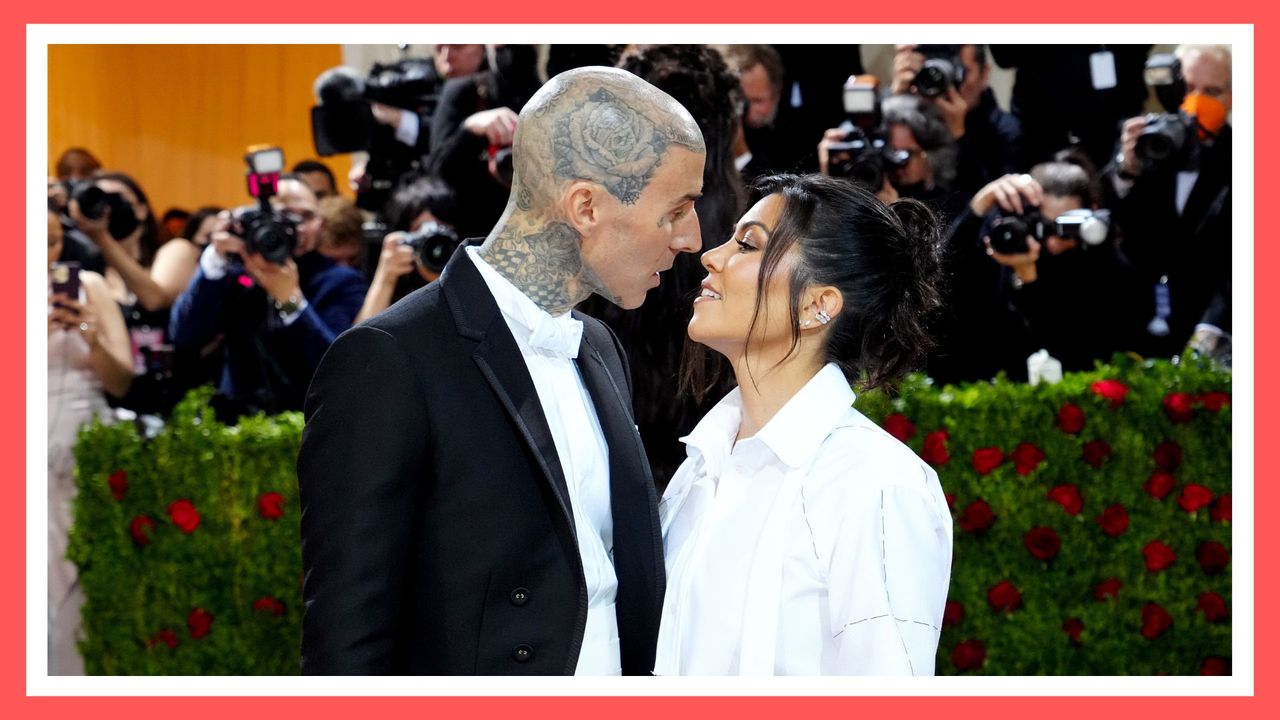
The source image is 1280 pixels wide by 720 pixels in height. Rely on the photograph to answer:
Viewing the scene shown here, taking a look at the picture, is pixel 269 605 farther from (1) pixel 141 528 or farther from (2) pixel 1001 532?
(2) pixel 1001 532

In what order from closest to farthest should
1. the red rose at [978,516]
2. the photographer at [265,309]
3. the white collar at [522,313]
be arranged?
1. the white collar at [522,313]
2. the red rose at [978,516]
3. the photographer at [265,309]

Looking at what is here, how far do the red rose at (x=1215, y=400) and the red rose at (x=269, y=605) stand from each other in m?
2.83

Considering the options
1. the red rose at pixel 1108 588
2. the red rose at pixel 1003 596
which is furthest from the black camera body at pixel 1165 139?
the red rose at pixel 1003 596

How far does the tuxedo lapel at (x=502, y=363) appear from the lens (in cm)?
222

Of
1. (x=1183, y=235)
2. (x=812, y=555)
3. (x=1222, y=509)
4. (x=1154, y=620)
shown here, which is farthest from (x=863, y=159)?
(x=812, y=555)

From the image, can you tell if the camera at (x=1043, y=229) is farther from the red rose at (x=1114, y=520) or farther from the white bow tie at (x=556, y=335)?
the white bow tie at (x=556, y=335)

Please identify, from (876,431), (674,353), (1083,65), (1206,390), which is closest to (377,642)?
(876,431)

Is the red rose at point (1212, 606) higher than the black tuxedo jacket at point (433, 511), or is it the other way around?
the black tuxedo jacket at point (433, 511)

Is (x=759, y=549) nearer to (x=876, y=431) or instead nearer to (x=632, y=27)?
(x=876, y=431)

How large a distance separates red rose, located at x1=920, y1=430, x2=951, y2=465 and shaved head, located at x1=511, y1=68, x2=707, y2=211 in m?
1.97

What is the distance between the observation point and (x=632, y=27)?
303 cm

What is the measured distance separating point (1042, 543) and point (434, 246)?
205cm

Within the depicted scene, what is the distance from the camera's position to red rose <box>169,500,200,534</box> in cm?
421

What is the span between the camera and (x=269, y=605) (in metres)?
4.21
